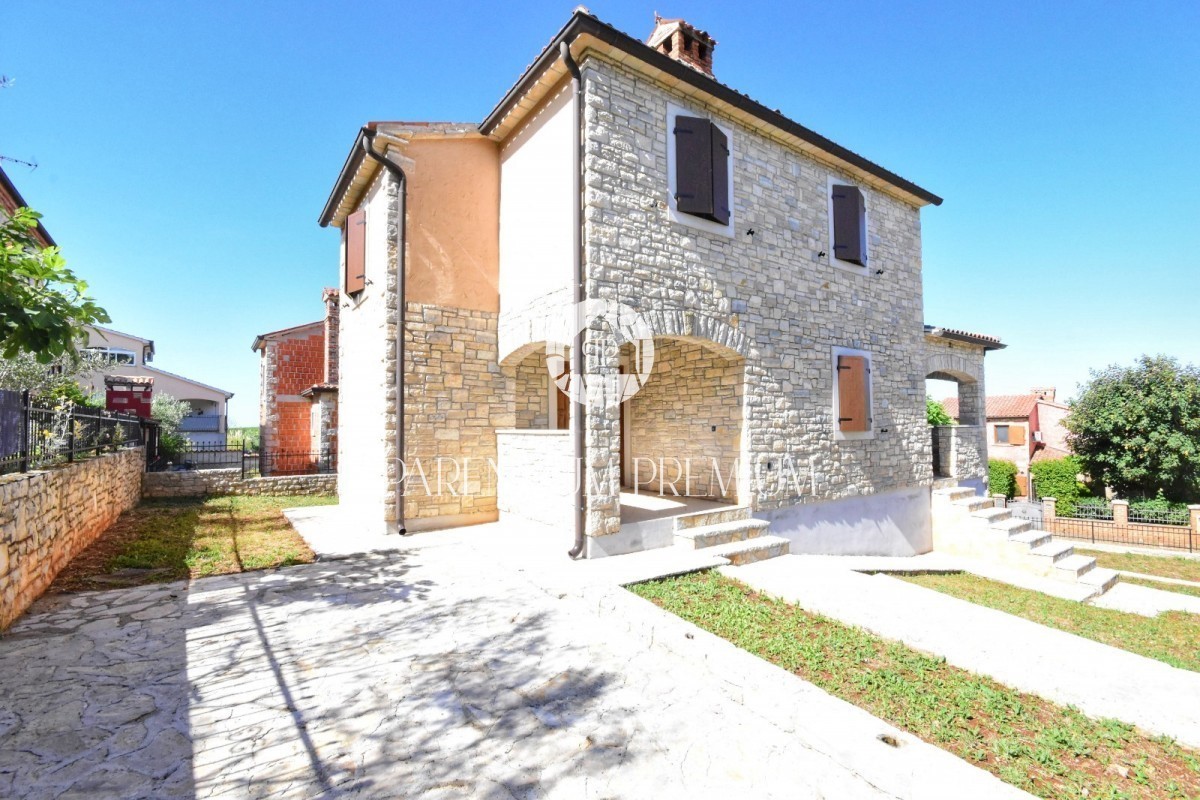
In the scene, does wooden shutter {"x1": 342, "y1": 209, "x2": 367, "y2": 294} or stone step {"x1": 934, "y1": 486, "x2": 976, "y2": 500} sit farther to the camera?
stone step {"x1": 934, "y1": 486, "x2": 976, "y2": 500}

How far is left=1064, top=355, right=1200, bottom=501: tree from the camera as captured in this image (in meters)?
17.5

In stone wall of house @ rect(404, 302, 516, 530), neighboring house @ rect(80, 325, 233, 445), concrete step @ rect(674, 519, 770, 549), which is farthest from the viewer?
neighboring house @ rect(80, 325, 233, 445)

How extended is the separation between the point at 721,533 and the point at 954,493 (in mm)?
7422

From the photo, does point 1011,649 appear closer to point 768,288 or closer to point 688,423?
point 688,423

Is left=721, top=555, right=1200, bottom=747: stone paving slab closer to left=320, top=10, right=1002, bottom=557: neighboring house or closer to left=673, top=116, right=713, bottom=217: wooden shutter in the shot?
left=320, top=10, right=1002, bottom=557: neighboring house

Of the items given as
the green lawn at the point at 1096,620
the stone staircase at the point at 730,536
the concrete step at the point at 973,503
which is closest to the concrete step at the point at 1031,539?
the concrete step at the point at 973,503

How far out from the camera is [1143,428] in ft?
59.1

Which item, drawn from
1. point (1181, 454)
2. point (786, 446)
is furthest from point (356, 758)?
point (1181, 454)

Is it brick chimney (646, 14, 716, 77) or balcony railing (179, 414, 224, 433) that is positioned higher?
brick chimney (646, 14, 716, 77)

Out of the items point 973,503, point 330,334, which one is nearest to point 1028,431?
point 973,503

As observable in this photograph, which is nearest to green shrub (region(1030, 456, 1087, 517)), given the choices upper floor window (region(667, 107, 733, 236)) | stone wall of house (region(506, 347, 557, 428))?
upper floor window (region(667, 107, 733, 236))

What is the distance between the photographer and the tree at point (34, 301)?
3375mm

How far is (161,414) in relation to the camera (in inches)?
639

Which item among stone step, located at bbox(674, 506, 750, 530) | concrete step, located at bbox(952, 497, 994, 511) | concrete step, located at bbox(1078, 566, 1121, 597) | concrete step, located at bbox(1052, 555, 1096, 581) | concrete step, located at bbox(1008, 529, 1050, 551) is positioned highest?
stone step, located at bbox(674, 506, 750, 530)
